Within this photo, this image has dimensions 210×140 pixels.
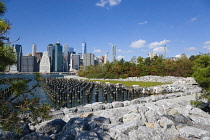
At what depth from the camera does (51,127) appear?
478 centimetres

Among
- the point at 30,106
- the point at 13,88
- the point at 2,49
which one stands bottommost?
the point at 30,106

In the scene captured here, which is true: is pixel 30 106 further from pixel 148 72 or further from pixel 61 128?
pixel 148 72

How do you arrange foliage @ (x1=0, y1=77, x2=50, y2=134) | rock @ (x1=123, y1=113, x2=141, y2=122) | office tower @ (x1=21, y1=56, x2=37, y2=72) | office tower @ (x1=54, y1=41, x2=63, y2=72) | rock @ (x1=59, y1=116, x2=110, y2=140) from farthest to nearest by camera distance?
office tower @ (x1=54, y1=41, x2=63, y2=72) < office tower @ (x1=21, y1=56, x2=37, y2=72) < rock @ (x1=123, y1=113, x2=141, y2=122) < rock @ (x1=59, y1=116, x2=110, y2=140) < foliage @ (x1=0, y1=77, x2=50, y2=134)

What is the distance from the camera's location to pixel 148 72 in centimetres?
3612

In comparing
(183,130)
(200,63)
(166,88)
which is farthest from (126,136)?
(166,88)

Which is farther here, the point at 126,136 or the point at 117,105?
the point at 117,105

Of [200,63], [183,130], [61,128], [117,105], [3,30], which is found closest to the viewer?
[3,30]

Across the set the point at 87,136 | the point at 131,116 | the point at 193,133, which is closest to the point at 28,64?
the point at 131,116

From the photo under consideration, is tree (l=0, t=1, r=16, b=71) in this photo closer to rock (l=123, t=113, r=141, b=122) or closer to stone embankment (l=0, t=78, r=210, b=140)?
stone embankment (l=0, t=78, r=210, b=140)

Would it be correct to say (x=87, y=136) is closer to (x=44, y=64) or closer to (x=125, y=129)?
(x=125, y=129)

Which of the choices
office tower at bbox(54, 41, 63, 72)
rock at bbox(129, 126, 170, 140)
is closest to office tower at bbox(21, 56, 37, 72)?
office tower at bbox(54, 41, 63, 72)

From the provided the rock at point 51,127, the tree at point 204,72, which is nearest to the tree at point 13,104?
the rock at point 51,127

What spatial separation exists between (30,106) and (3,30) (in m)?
1.36

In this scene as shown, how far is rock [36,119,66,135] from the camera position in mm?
4609
